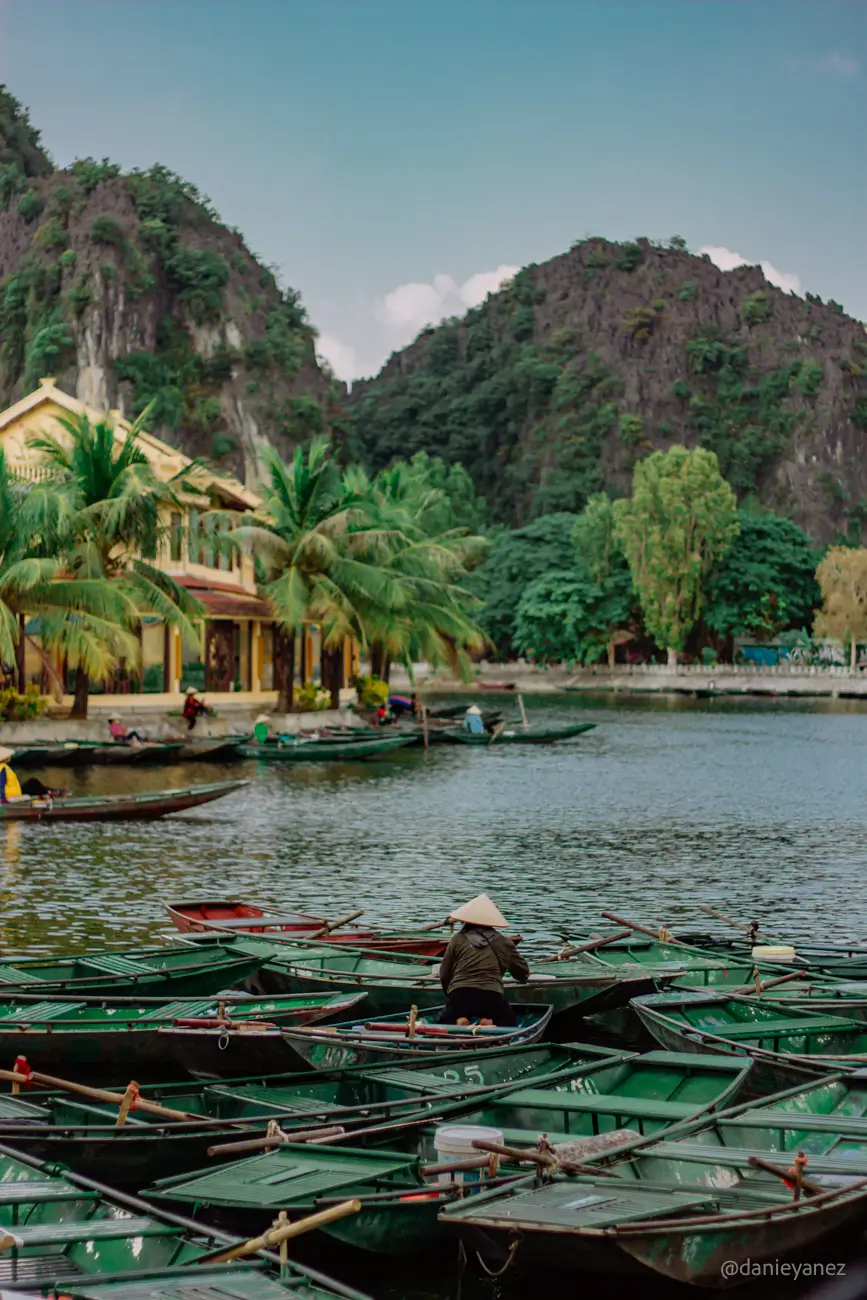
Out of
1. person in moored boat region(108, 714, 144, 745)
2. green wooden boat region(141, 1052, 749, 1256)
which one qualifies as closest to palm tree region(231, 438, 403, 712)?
person in moored boat region(108, 714, 144, 745)

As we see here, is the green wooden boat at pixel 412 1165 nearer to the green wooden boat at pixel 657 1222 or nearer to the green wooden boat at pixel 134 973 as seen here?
the green wooden boat at pixel 657 1222

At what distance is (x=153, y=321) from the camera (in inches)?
5034

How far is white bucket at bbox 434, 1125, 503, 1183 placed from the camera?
8367 millimetres

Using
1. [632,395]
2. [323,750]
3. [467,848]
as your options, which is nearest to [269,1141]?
[467,848]

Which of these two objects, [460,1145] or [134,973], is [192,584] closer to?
[134,973]

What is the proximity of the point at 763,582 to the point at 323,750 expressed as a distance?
6664cm

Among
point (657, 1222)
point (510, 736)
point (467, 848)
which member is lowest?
point (467, 848)

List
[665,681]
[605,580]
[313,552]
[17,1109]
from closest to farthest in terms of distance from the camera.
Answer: [17,1109] → [313,552] → [665,681] → [605,580]

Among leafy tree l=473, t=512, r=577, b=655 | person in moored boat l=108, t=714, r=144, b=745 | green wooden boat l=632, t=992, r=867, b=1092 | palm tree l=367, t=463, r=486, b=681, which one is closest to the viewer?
green wooden boat l=632, t=992, r=867, b=1092

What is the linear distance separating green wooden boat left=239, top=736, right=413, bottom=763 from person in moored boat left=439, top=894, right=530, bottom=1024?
28.2 metres

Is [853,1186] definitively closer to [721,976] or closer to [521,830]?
[721,976]

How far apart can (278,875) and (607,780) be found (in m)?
18.0

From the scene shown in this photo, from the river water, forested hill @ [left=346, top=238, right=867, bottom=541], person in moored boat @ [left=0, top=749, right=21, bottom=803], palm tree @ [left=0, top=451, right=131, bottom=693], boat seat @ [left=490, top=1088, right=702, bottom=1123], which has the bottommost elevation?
the river water

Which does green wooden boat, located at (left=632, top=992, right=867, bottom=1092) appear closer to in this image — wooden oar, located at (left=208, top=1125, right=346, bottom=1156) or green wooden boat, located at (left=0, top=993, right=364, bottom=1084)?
green wooden boat, located at (left=0, top=993, right=364, bottom=1084)
